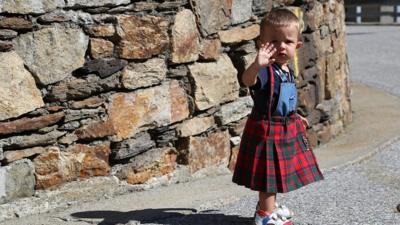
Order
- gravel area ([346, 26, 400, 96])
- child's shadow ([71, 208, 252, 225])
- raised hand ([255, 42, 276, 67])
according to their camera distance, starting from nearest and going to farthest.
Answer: raised hand ([255, 42, 276, 67])
child's shadow ([71, 208, 252, 225])
gravel area ([346, 26, 400, 96])

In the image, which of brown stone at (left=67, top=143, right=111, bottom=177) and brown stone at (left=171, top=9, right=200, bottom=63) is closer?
brown stone at (left=67, top=143, right=111, bottom=177)

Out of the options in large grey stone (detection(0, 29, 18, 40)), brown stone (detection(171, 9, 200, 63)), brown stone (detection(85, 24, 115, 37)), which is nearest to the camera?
large grey stone (detection(0, 29, 18, 40))

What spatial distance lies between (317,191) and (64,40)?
65.0 inches

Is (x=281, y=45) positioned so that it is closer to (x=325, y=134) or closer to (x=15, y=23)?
(x=15, y=23)

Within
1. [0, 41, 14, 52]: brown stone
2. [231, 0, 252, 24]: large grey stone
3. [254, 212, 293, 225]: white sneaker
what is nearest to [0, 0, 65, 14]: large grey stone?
[0, 41, 14, 52]: brown stone

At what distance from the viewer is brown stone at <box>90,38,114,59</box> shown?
3.78 meters


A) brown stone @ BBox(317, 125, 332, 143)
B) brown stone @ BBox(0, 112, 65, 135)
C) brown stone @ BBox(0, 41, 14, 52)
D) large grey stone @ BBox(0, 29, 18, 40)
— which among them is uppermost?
large grey stone @ BBox(0, 29, 18, 40)

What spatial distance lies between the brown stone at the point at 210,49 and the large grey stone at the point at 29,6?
3.34 feet

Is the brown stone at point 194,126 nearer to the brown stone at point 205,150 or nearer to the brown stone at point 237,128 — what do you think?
the brown stone at point 205,150

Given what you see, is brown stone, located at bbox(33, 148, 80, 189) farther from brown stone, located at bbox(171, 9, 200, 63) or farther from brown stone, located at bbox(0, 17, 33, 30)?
brown stone, located at bbox(171, 9, 200, 63)

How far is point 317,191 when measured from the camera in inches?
164

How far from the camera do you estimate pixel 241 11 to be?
A: 465 cm

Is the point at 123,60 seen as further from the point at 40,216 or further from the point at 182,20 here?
the point at 40,216

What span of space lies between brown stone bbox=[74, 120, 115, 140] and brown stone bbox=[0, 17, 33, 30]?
0.60 meters
